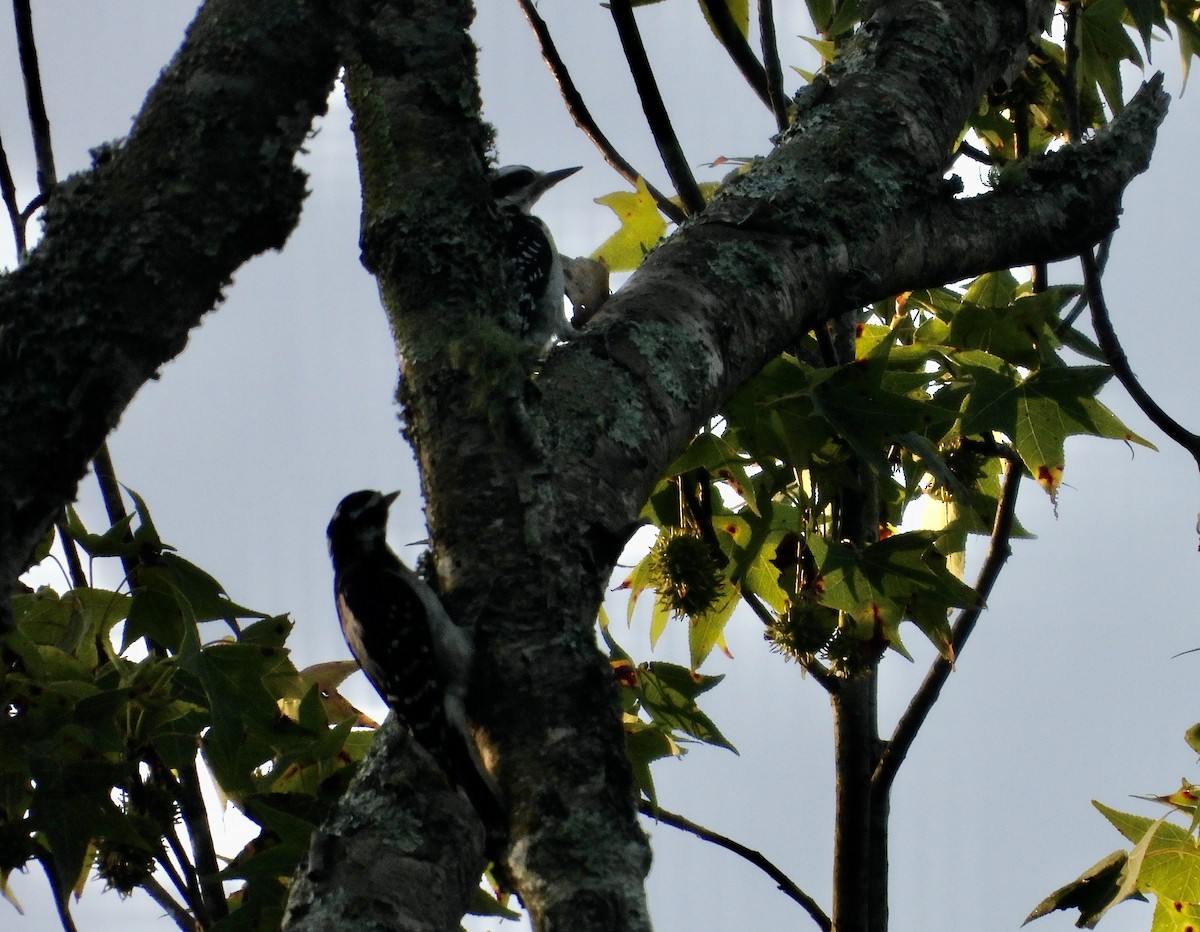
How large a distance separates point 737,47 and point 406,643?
2352 millimetres

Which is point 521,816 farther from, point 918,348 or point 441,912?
point 918,348

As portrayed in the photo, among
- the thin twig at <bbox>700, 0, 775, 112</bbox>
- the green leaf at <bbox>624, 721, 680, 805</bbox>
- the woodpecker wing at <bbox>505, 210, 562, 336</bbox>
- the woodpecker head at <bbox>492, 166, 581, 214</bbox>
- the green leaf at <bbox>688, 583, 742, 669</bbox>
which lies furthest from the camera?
the woodpecker head at <bbox>492, 166, 581, 214</bbox>

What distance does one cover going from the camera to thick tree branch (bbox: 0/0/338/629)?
1.65 meters

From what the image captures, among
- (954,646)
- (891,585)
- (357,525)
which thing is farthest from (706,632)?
(357,525)

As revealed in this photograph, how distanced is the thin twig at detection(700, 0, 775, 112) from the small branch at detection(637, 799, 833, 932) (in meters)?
2.41

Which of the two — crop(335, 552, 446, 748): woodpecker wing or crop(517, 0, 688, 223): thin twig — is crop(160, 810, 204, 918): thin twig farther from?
crop(517, 0, 688, 223): thin twig

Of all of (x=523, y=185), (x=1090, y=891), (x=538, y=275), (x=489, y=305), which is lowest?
(x=1090, y=891)

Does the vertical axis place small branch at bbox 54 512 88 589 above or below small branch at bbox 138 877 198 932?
above

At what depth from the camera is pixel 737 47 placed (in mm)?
4348

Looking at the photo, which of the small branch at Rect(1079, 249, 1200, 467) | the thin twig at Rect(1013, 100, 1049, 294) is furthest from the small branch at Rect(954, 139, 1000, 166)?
the small branch at Rect(1079, 249, 1200, 467)

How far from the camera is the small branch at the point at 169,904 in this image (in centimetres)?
362

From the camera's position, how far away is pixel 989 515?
173 inches

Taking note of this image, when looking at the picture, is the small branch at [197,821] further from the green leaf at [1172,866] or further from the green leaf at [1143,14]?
the green leaf at [1143,14]

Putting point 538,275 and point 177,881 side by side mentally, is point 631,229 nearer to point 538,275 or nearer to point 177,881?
point 538,275
